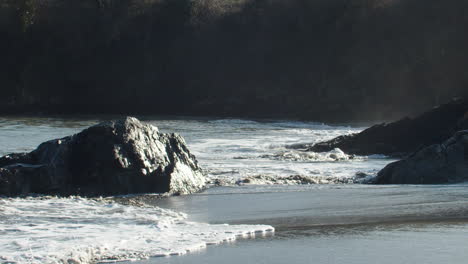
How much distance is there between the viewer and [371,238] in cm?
687

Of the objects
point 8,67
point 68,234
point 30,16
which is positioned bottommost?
Result: point 68,234

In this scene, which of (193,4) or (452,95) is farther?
(193,4)

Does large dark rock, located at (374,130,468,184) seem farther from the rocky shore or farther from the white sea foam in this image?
the white sea foam

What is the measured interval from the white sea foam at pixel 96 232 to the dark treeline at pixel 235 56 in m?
23.8

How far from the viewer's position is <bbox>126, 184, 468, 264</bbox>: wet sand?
6.25 m

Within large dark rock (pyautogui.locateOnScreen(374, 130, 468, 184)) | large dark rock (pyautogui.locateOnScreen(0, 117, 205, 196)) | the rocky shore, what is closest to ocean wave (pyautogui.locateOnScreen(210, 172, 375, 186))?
the rocky shore

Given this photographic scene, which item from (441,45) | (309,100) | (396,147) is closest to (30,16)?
(309,100)

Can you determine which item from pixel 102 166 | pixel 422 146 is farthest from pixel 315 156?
pixel 102 166

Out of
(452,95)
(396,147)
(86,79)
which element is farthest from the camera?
(86,79)

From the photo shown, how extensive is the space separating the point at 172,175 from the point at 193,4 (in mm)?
32340

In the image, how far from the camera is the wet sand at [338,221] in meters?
6.25

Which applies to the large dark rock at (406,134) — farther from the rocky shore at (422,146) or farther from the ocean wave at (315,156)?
the ocean wave at (315,156)

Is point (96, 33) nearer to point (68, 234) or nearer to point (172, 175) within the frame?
point (172, 175)

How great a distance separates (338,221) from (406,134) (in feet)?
30.3
